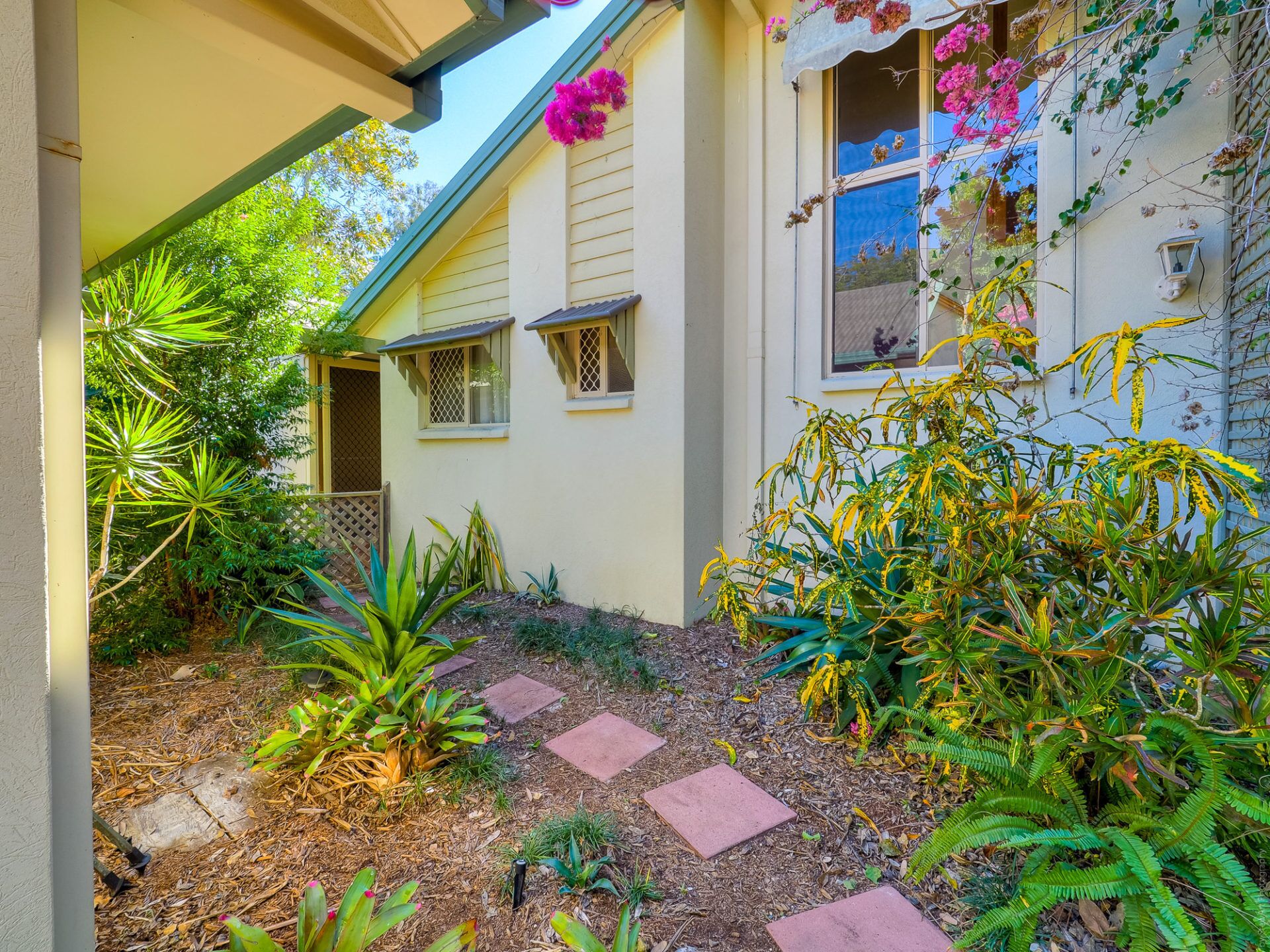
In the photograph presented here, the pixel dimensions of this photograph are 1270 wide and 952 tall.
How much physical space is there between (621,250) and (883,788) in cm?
395

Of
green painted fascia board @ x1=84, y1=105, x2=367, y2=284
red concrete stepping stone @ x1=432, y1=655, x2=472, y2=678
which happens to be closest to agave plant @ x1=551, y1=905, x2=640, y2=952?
red concrete stepping stone @ x1=432, y1=655, x2=472, y2=678

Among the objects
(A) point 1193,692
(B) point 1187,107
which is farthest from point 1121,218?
(A) point 1193,692

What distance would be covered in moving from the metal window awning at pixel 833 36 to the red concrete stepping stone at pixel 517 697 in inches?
163

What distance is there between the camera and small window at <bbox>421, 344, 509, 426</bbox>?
5539 millimetres

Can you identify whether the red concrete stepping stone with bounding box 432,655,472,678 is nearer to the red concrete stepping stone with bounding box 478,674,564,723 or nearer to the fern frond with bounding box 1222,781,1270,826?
the red concrete stepping stone with bounding box 478,674,564,723

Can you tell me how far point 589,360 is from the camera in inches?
186

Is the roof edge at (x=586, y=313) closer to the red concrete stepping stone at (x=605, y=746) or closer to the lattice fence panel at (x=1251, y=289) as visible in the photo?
the red concrete stepping stone at (x=605, y=746)

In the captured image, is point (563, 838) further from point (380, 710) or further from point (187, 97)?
point (187, 97)

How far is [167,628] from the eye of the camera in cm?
364

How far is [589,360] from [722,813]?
3.57 meters

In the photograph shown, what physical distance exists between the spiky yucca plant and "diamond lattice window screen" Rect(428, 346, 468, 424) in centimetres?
524

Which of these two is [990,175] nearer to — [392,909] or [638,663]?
[638,663]

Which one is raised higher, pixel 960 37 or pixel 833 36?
pixel 833 36

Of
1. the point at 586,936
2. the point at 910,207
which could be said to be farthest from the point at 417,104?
the point at 910,207
